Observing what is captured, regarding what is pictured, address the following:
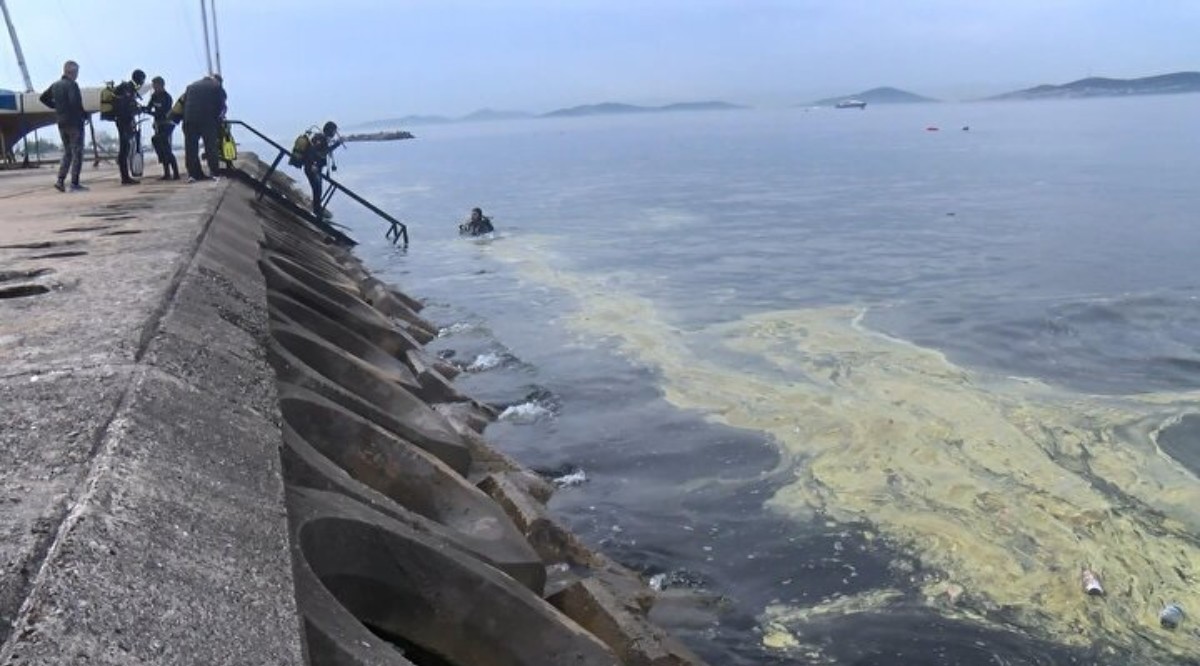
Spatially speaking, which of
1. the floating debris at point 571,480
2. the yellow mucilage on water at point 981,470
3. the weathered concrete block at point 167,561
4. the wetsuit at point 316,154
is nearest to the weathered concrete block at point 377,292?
the yellow mucilage on water at point 981,470

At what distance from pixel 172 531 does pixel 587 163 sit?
283ft

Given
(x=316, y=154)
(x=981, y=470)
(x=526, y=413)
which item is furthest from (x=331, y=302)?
(x=316, y=154)

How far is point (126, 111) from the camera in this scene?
18.8m

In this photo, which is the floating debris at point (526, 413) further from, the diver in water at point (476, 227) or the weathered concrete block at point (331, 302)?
the diver in water at point (476, 227)

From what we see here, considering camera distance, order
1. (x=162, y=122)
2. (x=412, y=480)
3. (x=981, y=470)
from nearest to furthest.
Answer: (x=412, y=480), (x=981, y=470), (x=162, y=122)

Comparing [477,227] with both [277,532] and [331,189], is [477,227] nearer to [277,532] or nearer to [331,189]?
[331,189]

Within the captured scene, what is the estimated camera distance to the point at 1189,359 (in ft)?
47.6

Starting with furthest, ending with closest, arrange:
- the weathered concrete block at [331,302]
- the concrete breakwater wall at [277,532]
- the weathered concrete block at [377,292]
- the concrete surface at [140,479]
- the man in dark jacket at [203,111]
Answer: the weathered concrete block at [377,292]
the man in dark jacket at [203,111]
the weathered concrete block at [331,302]
the concrete breakwater wall at [277,532]
the concrete surface at [140,479]

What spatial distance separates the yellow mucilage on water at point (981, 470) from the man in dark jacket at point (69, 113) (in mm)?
10487

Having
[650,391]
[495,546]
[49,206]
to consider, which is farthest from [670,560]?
[49,206]

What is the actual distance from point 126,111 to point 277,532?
1731 cm

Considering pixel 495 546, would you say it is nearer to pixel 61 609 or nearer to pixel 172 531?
pixel 172 531

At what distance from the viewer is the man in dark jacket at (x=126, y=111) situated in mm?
18688

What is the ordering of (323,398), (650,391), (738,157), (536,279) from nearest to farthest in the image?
(323,398)
(650,391)
(536,279)
(738,157)
